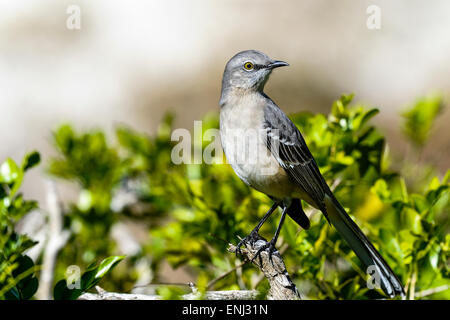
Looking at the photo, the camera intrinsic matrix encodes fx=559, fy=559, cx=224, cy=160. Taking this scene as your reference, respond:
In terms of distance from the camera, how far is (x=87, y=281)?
2947 millimetres

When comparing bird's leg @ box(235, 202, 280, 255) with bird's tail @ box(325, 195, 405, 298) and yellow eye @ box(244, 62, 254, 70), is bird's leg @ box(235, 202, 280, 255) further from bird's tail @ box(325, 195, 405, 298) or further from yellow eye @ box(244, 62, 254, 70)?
yellow eye @ box(244, 62, 254, 70)

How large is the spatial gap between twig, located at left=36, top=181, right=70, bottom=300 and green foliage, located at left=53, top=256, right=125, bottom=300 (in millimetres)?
912

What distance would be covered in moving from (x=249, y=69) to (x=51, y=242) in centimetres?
194

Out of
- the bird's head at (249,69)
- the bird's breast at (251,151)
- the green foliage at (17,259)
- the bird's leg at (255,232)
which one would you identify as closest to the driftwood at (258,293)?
the green foliage at (17,259)

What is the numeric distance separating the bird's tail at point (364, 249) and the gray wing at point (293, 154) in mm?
127

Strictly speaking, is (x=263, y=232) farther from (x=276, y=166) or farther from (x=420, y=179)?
(x=420, y=179)

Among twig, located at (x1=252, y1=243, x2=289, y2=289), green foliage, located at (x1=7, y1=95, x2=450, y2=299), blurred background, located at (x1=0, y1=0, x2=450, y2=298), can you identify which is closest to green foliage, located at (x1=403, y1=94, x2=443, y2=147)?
green foliage, located at (x1=7, y1=95, x2=450, y2=299)

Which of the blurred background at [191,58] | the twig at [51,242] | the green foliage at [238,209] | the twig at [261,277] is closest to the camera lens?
the green foliage at [238,209]

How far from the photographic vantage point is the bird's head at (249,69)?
3.93 m

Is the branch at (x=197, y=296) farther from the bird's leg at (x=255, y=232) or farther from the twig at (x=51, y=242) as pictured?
the twig at (x=51, y=242)

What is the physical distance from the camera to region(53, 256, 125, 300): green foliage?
2.92 meters

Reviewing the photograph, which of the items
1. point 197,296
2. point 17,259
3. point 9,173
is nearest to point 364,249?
point 197,296

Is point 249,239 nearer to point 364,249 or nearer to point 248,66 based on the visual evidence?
point 364,249

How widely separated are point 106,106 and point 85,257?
21.6 ft
